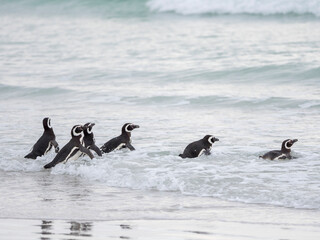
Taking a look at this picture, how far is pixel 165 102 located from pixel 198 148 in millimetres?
6204

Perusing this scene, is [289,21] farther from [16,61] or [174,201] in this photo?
[174,201]

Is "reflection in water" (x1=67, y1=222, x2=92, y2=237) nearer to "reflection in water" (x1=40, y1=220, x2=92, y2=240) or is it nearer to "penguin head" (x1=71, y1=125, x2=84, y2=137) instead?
"reflection in water" (x1=40, y1=220, x2=92, y2=240)

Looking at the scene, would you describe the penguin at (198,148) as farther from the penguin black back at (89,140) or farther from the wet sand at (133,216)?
the wet sand at (133,216)

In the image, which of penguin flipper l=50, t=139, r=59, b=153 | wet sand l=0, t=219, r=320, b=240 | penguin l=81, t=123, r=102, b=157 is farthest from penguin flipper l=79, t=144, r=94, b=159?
wet sand l=0, t=219, r=320, b=240

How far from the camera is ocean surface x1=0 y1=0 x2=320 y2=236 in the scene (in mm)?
8977

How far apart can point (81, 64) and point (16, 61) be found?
244 centimetres

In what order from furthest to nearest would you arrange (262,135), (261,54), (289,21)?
(289,21) → (261,54) → (262,135)

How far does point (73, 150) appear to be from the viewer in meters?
11.0

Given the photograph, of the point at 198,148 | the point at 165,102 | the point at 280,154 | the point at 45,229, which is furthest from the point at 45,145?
the point at 165,102

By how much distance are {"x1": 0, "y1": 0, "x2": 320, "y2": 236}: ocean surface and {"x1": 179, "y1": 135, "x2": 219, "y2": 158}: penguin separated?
13 cm

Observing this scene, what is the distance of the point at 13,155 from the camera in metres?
11.5

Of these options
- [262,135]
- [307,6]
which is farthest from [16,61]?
[262,135]

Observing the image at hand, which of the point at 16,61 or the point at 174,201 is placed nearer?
the point at 174,201

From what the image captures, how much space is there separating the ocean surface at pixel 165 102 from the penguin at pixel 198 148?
0.41 feet
